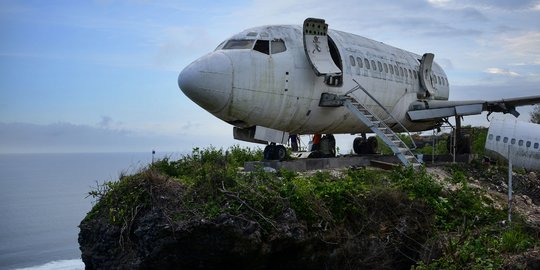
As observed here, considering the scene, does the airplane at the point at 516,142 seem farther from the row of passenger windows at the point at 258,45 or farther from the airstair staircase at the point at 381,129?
the row of passenger windows at the point at 258,45

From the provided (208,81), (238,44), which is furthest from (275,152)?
(208,81)

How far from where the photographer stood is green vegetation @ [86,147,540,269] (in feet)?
43.0

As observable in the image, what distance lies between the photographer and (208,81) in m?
16.3

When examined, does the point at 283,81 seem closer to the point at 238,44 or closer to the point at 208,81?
the point at 238,44

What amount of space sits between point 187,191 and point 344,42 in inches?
342

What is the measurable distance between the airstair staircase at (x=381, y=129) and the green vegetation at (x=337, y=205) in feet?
6.01

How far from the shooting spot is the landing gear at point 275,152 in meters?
18.3

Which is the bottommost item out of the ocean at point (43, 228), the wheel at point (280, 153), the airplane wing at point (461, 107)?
the ocean at point (43, 228)

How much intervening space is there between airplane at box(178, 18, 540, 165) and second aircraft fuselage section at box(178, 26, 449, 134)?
0.02 m

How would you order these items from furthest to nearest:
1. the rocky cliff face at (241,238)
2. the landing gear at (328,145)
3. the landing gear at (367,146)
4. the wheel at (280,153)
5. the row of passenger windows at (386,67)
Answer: the landing gear at (367,146) → the landing gear at (328,145) → the row of passenger windows at (386,67) → the wheel at (280,153) → the rocky cliff face at (241,238)

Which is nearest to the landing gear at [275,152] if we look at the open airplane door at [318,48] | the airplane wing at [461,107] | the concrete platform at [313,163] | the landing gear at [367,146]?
the concrete platform at [313,163]

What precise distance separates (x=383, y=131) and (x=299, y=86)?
106 inches

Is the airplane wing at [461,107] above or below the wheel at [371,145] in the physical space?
above

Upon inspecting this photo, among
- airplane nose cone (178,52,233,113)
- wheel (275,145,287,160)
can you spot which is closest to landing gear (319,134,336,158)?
wheel (275,145,287,160)
